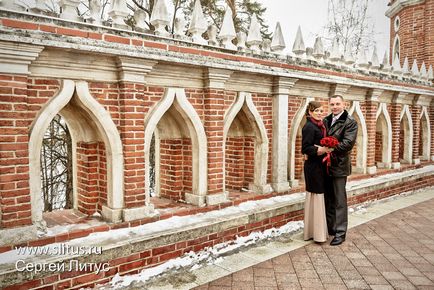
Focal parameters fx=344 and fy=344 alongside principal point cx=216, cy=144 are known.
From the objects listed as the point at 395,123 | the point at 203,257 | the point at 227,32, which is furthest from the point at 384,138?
the point at 203,257

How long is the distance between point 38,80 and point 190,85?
1.82m

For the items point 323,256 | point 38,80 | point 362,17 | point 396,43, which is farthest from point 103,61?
point 362,17

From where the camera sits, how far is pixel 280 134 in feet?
18.6

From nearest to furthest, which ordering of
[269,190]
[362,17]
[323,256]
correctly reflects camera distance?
[323,256] < [269,190] < [362,17]

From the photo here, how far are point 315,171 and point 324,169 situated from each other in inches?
9.6

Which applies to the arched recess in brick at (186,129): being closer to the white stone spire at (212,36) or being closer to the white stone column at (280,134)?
the white stone spire at (212,36)

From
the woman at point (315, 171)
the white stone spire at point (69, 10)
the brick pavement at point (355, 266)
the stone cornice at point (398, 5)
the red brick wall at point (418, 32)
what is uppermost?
the stone cornice at point (398, 5)

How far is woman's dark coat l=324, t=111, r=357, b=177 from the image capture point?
474cm

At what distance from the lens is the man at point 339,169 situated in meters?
4.79

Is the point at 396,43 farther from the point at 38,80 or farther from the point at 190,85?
the point at 38,80

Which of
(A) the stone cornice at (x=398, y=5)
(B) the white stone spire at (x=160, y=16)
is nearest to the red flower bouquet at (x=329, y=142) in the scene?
(B) the white stone spire at (x=160, y=16)

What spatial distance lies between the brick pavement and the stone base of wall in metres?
0.66

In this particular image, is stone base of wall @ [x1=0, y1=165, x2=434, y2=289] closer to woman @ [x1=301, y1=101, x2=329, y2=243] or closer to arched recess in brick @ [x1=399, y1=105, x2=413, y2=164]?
woman @ [x1=301, y1=101, x2=329, y2=243]

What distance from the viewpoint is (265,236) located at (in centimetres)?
502
